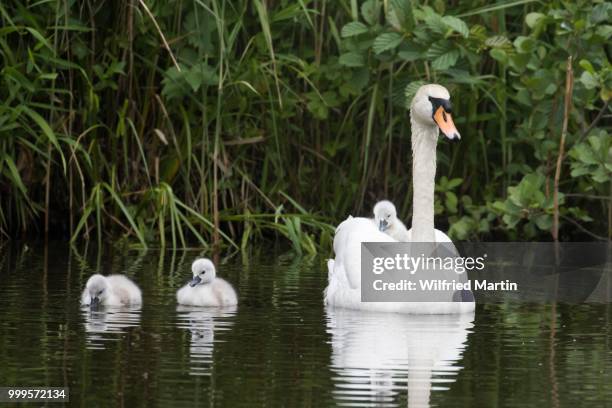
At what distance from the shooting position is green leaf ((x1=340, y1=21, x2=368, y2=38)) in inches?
430

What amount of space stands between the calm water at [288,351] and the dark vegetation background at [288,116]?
211 centimetres

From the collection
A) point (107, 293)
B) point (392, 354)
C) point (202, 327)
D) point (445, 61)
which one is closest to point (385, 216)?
point (445, 61)

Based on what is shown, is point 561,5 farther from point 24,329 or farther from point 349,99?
point 24,329

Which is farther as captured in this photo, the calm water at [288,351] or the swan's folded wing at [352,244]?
the swan's folded wing at [352,244]

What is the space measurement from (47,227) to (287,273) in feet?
8.74

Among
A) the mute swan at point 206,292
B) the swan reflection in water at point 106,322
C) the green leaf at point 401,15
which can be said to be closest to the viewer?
the swan reflection in water at point 106,322

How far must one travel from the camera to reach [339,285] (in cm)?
861

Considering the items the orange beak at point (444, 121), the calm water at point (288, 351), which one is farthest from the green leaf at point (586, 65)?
the calm water at point (288, 351)

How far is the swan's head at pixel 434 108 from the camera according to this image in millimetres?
8735

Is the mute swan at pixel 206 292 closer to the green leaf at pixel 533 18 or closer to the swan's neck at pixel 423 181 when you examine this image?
the swan's neck at pixel 423 181

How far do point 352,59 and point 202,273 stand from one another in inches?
114

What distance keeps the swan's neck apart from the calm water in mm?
547

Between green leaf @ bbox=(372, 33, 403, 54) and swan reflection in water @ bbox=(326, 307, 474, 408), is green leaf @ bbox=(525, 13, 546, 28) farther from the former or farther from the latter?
swan reflection in water @ bbox=(326, 307, 474, 408)

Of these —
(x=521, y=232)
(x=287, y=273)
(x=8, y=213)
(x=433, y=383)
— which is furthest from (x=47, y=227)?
(x=433, y=383)
